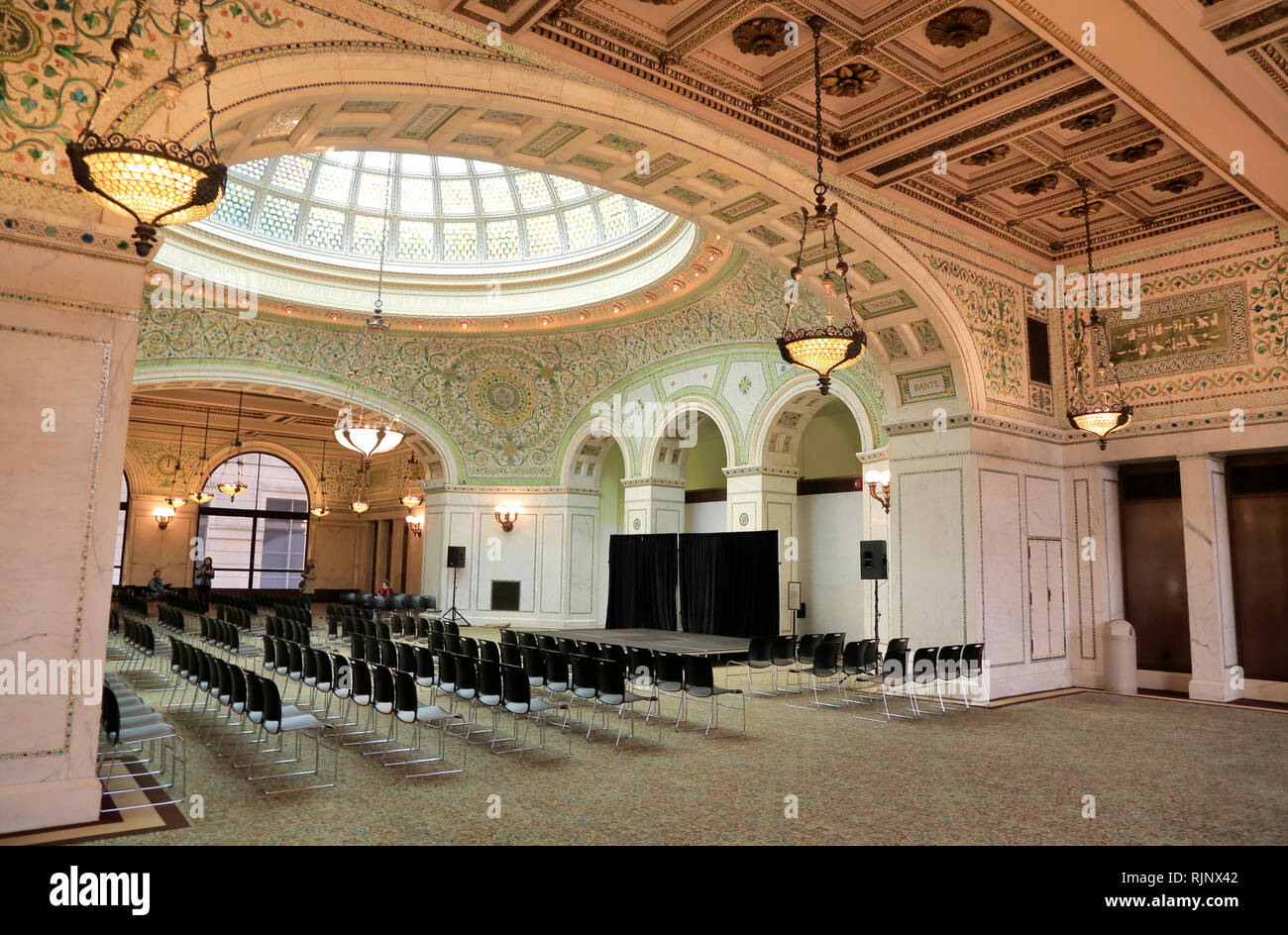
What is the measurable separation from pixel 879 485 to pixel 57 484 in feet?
35.8

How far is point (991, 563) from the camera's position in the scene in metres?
9.98

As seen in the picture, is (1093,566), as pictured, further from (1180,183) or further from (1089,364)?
(1180,183)

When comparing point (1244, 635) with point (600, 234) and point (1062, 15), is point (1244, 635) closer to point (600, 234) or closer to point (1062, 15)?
point (1062, 15)

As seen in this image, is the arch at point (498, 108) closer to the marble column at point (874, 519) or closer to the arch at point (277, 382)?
the marble column at point (874, 519)

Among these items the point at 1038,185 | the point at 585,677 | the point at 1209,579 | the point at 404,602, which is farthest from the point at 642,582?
the point at 1038,185

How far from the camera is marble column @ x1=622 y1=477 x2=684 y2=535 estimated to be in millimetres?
17594

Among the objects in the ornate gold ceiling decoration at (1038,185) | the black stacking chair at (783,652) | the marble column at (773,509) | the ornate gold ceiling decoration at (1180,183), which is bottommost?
the black stacking chair at (783,652)

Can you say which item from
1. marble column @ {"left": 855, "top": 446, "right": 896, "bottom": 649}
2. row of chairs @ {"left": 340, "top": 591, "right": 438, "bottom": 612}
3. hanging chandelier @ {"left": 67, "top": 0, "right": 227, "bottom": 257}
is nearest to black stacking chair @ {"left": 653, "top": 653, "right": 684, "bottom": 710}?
hanging chandelier @ {"left": 67, "top": 0, "right": 227, "bottom": 257}

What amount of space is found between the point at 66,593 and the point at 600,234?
13490 millimetres

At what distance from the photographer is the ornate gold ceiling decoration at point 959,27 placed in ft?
21.1

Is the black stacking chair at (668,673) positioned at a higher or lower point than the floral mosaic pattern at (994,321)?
lower

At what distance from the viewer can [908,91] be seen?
7625 mm

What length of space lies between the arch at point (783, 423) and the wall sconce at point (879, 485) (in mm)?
1291

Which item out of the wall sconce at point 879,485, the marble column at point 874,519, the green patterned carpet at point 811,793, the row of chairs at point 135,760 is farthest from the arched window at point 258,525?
the green patterned carpet at point 811,793
